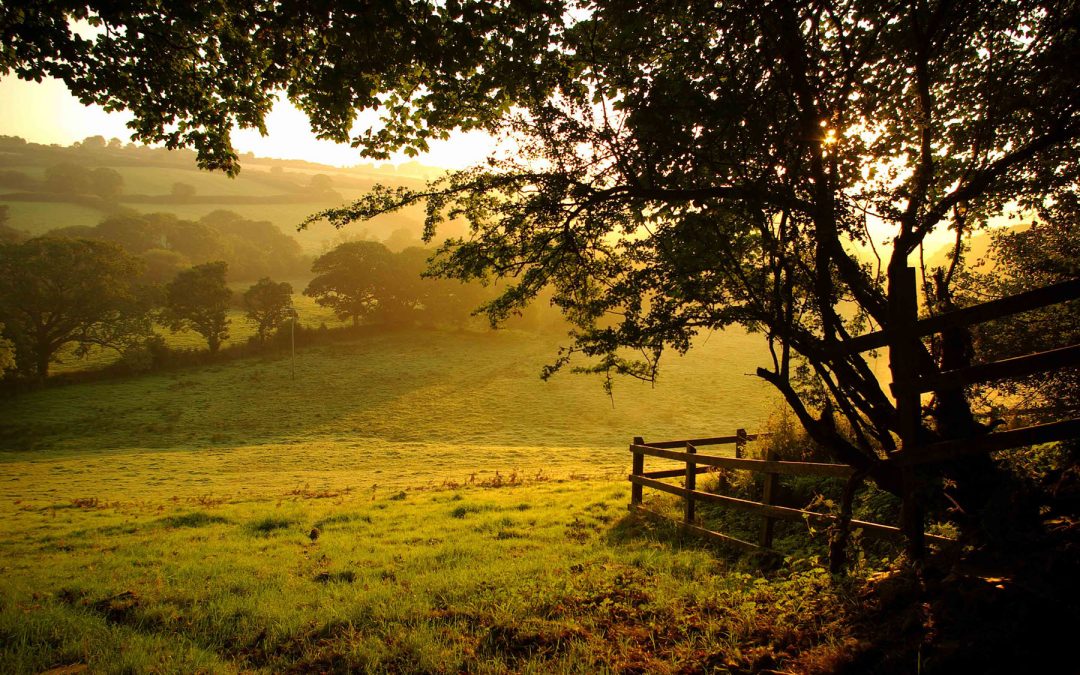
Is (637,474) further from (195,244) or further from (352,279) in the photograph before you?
(195,244)

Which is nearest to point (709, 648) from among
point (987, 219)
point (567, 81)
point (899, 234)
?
point (899, 234)

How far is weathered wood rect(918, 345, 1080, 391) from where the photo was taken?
3.59 metres

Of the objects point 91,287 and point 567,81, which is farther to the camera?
point 91,287

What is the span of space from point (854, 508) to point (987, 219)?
5246 mm

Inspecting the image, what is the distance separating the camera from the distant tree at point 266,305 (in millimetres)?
57469

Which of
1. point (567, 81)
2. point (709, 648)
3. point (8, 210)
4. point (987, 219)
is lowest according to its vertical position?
point (709, 648)

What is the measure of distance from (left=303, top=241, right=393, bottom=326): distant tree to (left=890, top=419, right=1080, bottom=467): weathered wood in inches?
2600

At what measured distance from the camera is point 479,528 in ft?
39.4

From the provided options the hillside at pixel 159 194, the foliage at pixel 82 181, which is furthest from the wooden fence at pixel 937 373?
the foliage at pixel 82 181

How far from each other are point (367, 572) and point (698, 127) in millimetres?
8430

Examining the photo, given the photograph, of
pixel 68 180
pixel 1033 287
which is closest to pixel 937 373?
pixel 1033 287

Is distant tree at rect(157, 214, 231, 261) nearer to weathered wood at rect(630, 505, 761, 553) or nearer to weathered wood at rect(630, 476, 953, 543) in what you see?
weathered wood at rect(630, 505, 761, 553)

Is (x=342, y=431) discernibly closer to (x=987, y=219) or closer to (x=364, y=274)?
(x=364, y=274)

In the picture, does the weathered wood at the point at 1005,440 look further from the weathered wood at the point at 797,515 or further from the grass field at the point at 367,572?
the grass field at the point at 367,572
